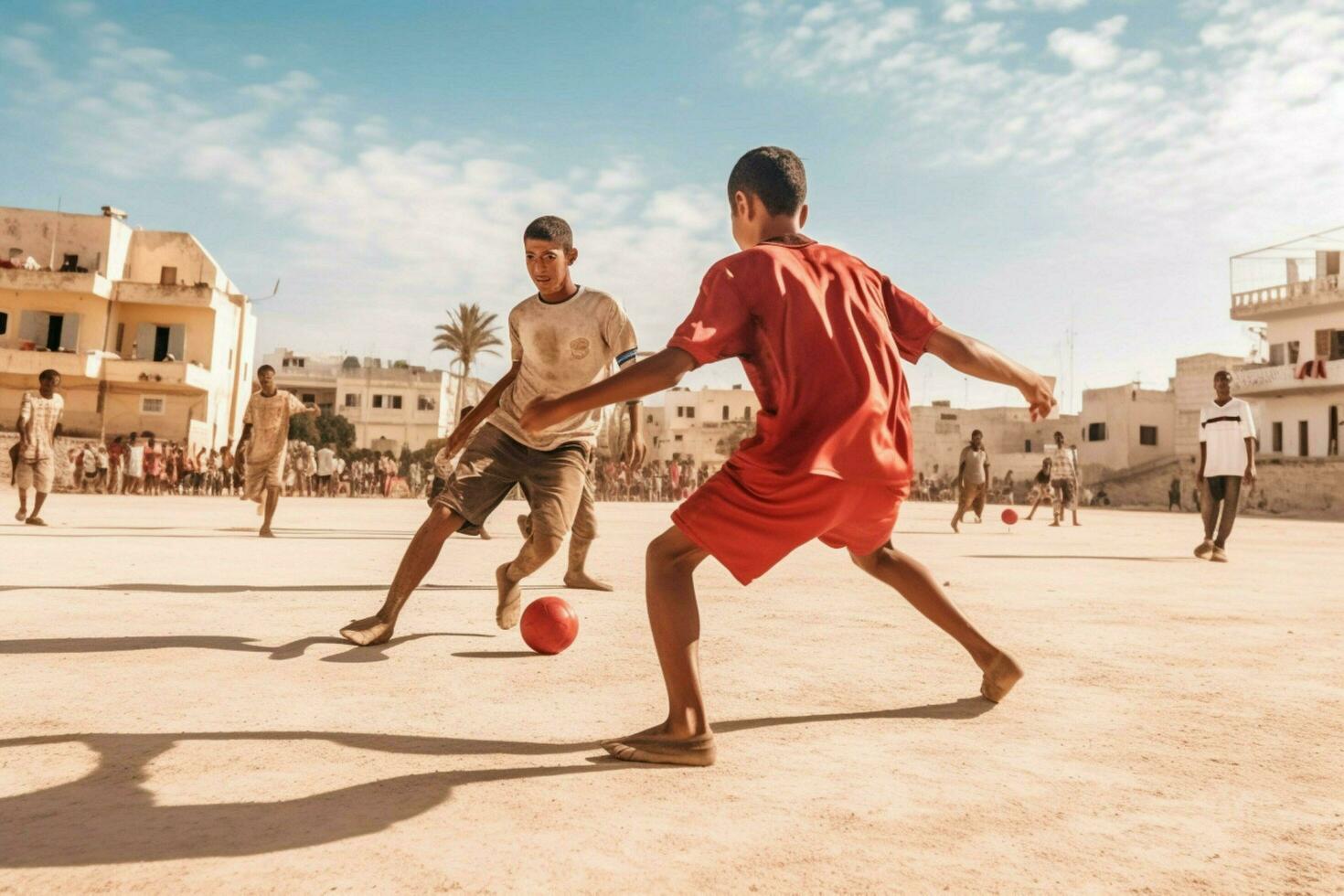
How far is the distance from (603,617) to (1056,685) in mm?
2464

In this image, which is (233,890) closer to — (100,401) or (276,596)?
(276,596)

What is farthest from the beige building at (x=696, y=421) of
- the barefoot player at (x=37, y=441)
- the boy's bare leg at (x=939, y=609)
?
the boy's bare leg at (x=939, y=609)

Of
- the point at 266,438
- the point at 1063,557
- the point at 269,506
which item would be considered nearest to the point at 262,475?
the point at 269,506

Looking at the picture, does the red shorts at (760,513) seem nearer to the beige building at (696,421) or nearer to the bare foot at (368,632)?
the bare foot at (368,632)

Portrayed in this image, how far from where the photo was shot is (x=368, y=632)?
4.33 m

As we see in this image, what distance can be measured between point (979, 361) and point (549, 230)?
8.36 feet

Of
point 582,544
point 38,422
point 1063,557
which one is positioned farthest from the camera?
point 38,422

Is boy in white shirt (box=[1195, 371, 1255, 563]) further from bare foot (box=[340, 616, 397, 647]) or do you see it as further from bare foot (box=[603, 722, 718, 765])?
bare foot (box=[603, 722, 718, 765])

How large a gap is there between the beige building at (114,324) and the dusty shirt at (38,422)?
1204 inches

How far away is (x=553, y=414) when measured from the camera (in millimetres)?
2684

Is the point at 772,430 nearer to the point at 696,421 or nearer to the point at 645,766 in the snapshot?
the point at 645,766

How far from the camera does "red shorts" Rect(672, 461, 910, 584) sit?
8.93ft

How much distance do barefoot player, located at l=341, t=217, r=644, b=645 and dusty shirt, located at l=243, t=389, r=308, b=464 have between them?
23.0 ft

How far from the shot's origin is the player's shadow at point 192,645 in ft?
13.4
